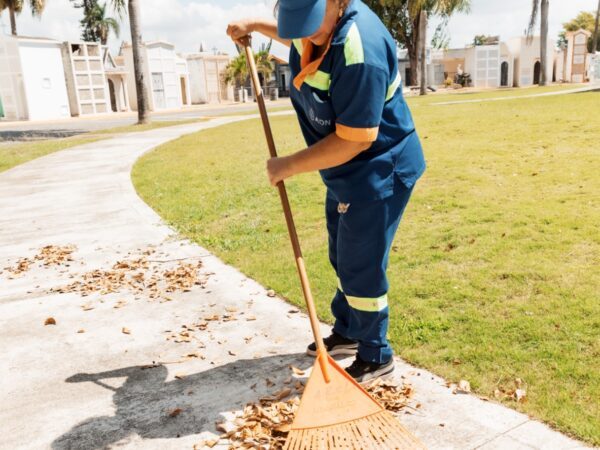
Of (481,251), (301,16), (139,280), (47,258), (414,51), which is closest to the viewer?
(301,16)

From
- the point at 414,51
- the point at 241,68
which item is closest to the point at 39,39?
the point at 241,68

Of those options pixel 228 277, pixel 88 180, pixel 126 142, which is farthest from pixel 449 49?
pixel 228 277

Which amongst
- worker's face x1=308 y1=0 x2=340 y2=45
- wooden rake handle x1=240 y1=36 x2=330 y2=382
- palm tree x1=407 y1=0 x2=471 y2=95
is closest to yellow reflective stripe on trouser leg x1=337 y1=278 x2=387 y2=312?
wooden rake handle x1=240 y1=36 x2=330 y2=382

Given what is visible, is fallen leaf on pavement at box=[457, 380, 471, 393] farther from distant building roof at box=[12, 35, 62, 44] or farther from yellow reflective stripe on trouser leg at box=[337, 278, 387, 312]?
distant building roof at box=[12, 35, 62, 44]

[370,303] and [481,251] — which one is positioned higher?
[370,303]

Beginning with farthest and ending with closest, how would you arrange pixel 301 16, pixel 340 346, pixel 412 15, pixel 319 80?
pixel 412 15, pixel 340 346, pixel 319 80, pixel 301 16

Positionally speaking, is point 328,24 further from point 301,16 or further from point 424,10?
point 424,10

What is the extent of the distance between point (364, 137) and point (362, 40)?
398 mm

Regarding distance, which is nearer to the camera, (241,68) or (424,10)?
(424,10)

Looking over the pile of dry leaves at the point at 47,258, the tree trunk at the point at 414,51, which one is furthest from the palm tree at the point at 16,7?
the pile of dry leaves at the point at 47,258

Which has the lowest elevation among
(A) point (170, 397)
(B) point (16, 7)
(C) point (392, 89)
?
(A) point (170, 397)

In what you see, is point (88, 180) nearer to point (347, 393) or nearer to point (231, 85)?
point (347, 393)

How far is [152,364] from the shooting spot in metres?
3.40

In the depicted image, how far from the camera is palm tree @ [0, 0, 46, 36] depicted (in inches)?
1541
